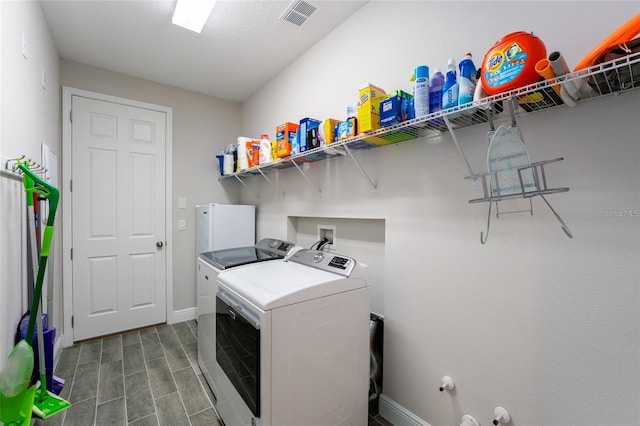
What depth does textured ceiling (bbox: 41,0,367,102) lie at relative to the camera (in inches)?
76.9

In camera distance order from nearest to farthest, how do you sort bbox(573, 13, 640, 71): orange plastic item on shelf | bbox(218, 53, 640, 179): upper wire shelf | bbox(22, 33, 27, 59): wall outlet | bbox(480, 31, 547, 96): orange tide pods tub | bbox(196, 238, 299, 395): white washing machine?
1. bbox(573, 13, 640, 71): orange plastic item on shelf
2. bbox(218, 53, 640, 179): upper wire shelf
3. bbox(480, 31, 547, 96): orange tide pods tub
4. bbox(22, 33, 27, 59): wall outlet
5. bbox(196, 238, 299, 395): white washing machine

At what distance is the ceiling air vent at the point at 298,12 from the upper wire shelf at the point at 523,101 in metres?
1.05

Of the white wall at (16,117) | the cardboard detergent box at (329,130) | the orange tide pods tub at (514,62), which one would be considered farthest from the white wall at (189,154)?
the orange tide pods tub at (514,62)

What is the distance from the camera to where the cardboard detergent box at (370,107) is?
4.74ft

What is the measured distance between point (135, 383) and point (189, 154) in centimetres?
233

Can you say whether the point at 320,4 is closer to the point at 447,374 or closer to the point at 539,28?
the point at 539,28

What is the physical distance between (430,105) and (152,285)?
3.26 metres

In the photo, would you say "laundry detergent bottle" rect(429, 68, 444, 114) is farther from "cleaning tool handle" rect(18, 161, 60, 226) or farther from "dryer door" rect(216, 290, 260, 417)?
"cleaning tool handle" rect(18, 161, 60, 226)

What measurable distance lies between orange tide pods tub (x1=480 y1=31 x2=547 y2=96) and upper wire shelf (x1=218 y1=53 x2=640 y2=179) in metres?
0.03

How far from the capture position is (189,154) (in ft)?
10.8

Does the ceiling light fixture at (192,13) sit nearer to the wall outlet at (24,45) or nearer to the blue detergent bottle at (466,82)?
the wall outlet at (24,45)

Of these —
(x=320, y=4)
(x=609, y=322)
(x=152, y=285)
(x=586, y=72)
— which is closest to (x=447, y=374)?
(x=609, y=322)

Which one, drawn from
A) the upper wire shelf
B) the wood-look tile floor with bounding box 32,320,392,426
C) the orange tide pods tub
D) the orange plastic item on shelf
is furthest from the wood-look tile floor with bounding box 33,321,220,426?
the orange plastic item on shelf

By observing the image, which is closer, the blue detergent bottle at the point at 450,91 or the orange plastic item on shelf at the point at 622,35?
the orange plastic item on shelf at the point at 622,35
